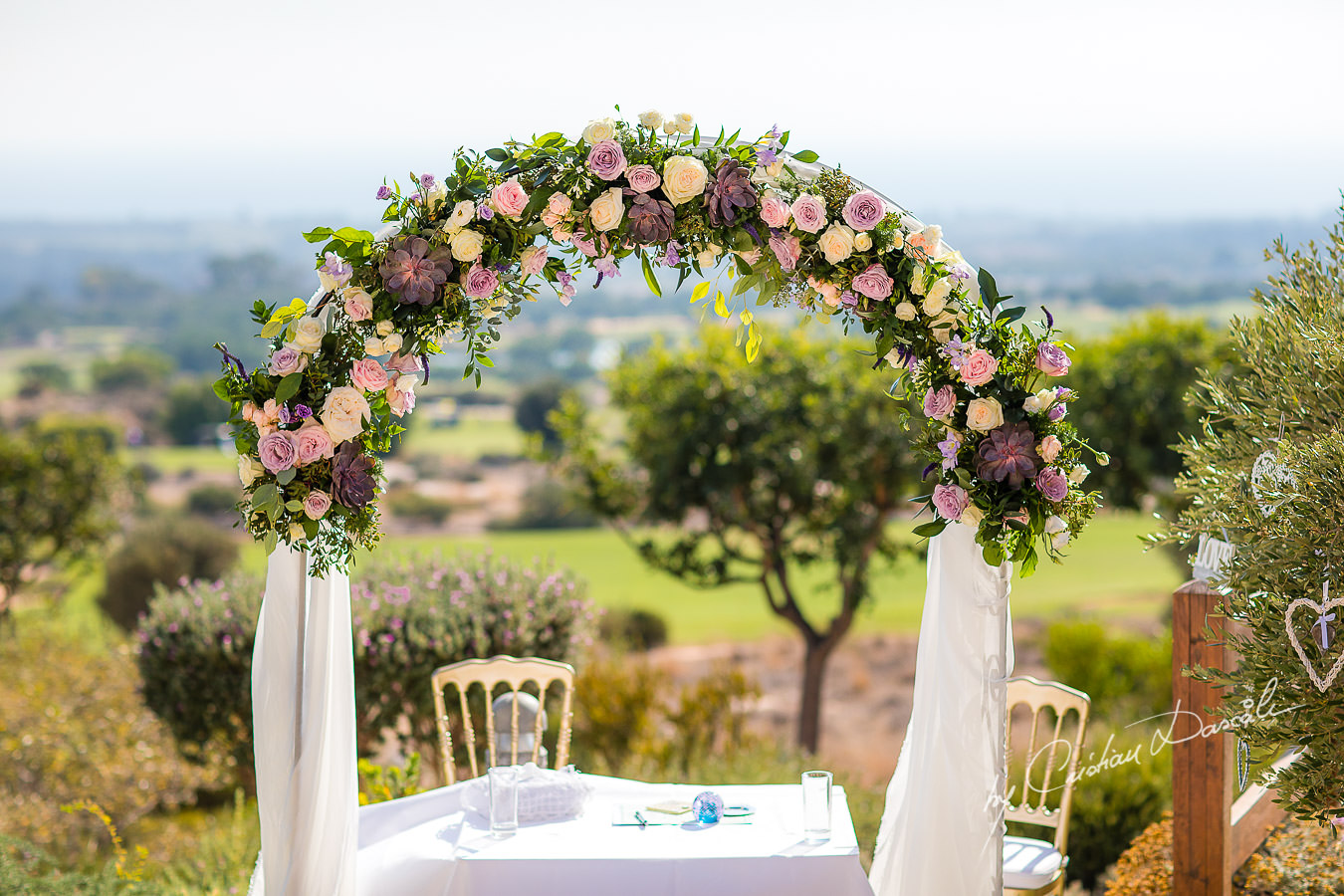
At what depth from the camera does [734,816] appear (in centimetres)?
316

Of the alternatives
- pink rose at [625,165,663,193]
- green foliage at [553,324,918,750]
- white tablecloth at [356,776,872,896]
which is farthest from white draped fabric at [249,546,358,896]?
green foliage at [553,324,918,750]

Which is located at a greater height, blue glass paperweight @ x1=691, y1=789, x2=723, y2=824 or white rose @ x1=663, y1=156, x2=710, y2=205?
white rose @ x1=663, y1=156, x2=710, y2=205

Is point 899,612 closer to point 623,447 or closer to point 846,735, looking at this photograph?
point 846,735

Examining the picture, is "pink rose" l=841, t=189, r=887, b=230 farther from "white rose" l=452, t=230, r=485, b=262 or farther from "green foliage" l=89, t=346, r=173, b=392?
"green foliage" l=89, t=346, r=173, b=392

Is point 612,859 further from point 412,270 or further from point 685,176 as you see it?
point 685,176

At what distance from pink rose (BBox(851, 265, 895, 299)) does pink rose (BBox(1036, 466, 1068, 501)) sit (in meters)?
0.66

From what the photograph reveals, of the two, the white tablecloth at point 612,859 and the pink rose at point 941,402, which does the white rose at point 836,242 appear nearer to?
the pink rose at point 941,402

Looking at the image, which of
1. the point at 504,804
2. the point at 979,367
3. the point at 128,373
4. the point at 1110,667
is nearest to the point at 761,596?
the point at 1110,667

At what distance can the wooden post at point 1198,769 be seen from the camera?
3514 millimetres

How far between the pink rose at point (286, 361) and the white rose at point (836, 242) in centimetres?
147

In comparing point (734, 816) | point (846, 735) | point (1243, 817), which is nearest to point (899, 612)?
point (846, 735)

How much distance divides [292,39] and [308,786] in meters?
12.3

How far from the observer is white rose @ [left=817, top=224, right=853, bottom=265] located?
9.46 ft

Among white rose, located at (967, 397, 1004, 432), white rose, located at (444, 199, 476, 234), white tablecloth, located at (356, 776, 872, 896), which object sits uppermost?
white rose, located at (444, 199, 476, 234)
